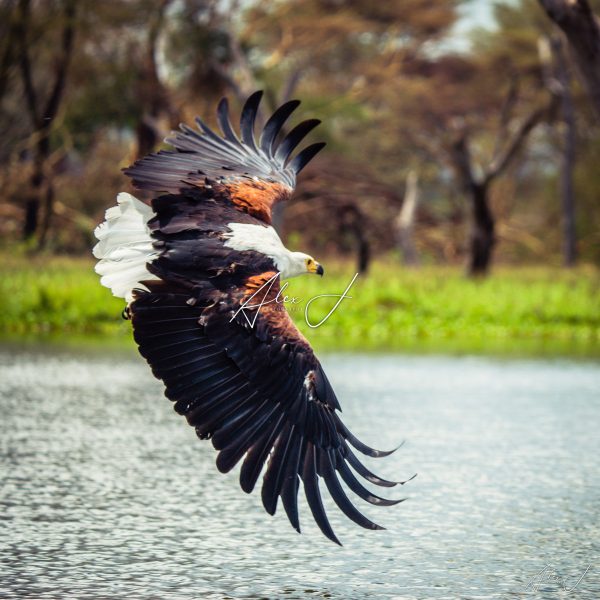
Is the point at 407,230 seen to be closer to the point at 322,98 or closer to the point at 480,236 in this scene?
the point at 322,98

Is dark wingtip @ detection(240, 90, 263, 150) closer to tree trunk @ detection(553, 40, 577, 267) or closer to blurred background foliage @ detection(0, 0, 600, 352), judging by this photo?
blurred background foliage @ detection(0, 0, 600, 352)

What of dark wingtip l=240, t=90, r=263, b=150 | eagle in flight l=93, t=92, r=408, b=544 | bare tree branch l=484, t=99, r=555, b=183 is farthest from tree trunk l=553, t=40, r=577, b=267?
eagle in flight l=93, t=92, r=408, b=544

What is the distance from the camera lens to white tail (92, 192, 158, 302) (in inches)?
214

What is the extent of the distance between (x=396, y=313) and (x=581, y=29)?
22.7 ft

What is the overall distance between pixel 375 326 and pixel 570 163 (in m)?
12.9

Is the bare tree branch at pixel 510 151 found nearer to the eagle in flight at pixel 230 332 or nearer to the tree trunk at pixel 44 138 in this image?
the tree trunk at pixel 44 138

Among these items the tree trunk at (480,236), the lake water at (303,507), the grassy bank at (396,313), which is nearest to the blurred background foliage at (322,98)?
the tree trunk at (480,236)

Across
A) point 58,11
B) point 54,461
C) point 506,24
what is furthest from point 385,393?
point 506,24

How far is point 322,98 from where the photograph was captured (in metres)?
30.5

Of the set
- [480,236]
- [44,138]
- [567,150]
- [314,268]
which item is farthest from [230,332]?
[567,150]

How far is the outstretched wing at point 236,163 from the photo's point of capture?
224 inches

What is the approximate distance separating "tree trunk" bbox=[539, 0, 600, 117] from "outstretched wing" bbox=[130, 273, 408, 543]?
649cm

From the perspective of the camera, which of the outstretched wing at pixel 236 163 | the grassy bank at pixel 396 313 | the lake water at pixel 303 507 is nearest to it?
the lake water at pixel 303 507

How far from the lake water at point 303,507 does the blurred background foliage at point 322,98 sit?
40.1ft
